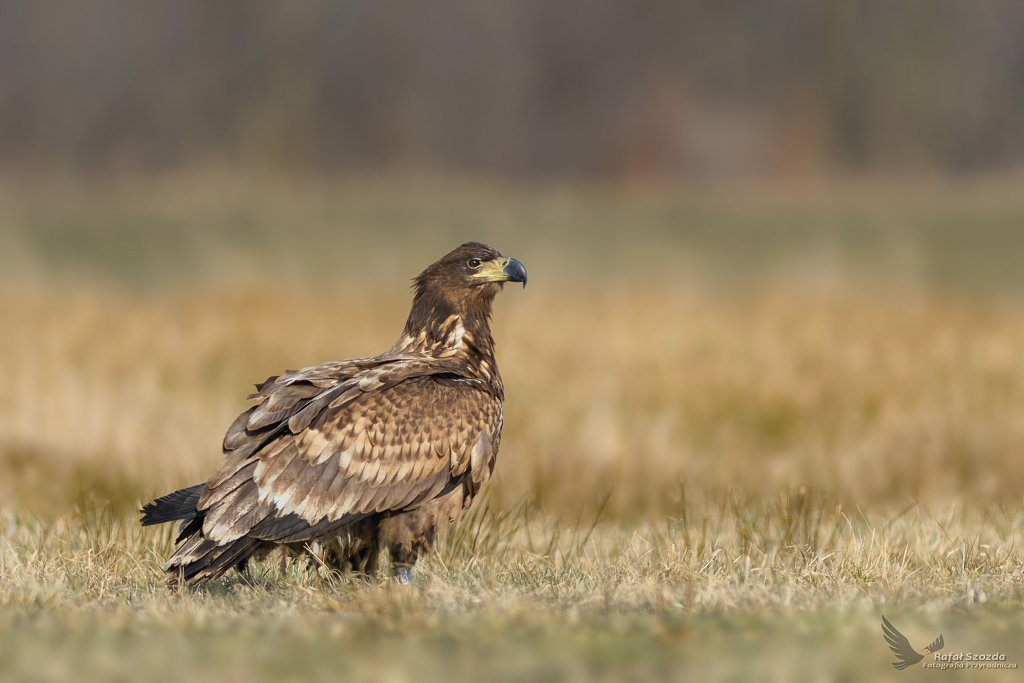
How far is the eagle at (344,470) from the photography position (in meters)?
6.51

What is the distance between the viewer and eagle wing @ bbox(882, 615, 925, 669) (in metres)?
4.42

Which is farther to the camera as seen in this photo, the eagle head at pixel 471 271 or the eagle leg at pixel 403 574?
the eagle head at pixel 471 271

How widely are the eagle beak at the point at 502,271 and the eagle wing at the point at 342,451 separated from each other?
0.90 m

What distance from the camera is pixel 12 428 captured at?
11.6m

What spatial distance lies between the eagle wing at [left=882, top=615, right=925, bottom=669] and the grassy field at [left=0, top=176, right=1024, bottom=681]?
0.05 meters

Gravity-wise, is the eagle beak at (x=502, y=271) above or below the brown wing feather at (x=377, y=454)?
above

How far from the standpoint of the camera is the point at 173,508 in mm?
6598

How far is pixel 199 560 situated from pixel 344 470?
86cm

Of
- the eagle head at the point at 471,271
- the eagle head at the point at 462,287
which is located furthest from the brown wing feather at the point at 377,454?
the eagle head at the point at 471,271

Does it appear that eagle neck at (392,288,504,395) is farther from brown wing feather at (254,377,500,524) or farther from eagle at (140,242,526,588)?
brown wing feather at (254,377,500,524)

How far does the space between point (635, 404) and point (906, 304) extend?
21.2 ft

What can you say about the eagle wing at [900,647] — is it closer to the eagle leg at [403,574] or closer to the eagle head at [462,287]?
the eagle leg at [403,574]

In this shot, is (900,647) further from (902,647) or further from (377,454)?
(377,454)

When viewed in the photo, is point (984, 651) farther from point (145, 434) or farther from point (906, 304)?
point (906, 304)
